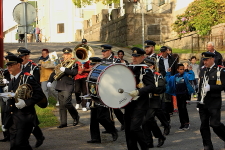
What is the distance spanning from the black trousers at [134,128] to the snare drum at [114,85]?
11.6 inches

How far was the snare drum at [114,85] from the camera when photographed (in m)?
7.95

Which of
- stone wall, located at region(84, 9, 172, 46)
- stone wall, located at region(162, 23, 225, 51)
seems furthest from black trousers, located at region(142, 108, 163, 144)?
stone wall, located at region(84, 9, 172, 46)

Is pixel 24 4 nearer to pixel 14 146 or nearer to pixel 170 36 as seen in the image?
pixel 14 146

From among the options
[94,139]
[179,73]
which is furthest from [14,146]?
[179,73]

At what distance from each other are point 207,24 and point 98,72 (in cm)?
1974

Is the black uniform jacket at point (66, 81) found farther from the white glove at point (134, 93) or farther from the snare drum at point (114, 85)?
the white glove at point (134, 93)

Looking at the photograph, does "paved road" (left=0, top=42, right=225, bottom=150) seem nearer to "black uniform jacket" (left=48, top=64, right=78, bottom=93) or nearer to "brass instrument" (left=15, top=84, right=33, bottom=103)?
"black uniform jacket" (left=48, top=64, right=78, bottom=93)

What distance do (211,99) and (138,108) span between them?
5.31 feet

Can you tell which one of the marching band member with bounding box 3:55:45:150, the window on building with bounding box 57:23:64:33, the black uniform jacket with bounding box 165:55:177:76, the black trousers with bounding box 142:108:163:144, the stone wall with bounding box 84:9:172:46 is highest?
the window on building with bounding box 57:23:64:33

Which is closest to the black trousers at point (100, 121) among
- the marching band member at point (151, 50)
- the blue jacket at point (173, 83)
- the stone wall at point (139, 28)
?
the marching band member at point (151, 50)

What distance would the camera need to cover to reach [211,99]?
29.7 feet

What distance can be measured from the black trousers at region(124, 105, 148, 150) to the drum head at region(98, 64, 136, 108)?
294 millimetres

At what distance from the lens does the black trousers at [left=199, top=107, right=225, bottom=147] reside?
895 cm

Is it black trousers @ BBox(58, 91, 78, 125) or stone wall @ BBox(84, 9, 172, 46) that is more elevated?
stone wall @ BBox(84, 9, 172, 46)
